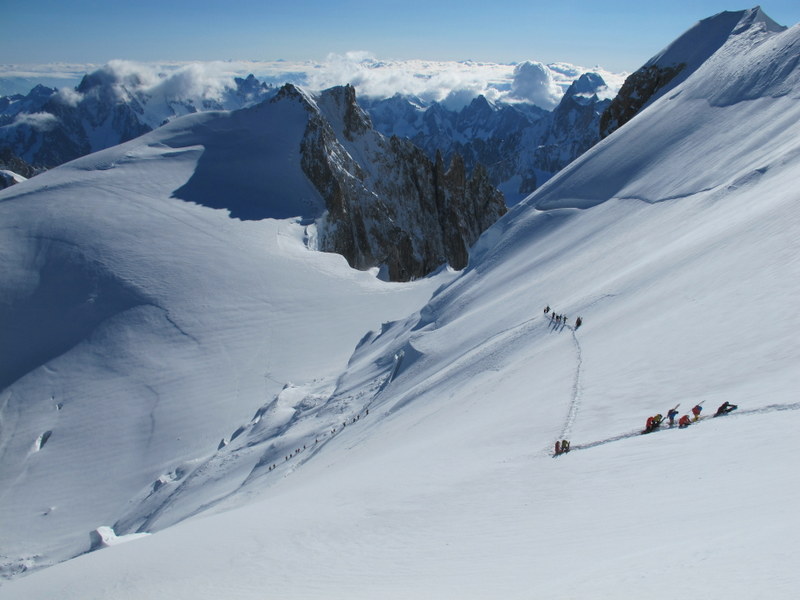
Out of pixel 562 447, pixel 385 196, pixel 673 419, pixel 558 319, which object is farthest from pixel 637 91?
pixel 562 447

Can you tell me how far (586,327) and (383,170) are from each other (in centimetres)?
7094

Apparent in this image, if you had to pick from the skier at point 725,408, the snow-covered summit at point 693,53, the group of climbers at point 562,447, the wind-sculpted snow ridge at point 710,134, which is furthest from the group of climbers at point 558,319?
the snow-covered summit at point 693,53

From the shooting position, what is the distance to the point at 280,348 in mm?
39250

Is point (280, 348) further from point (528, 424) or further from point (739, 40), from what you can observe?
point (739, 40)

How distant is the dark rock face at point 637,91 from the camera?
4947cm

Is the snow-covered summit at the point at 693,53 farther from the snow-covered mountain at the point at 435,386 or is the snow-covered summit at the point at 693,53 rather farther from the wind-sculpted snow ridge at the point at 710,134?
the snow-covered mountain at the point at 435,386

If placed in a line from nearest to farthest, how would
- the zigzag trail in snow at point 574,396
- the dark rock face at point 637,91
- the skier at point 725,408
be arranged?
the skier at point 725,408
the zigzag trail in snow at point 574,396
the dark rock face at point 637,91

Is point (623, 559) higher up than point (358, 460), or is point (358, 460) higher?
point (623, 559)

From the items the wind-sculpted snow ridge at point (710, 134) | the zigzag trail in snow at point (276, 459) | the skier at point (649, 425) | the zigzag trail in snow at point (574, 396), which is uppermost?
the wind-sculpted snow ridge at point (710, 134)

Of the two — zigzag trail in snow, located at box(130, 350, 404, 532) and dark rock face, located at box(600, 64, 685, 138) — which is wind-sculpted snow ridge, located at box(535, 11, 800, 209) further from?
zigzag trail in snow, located at box(130, 350, 404, 532)

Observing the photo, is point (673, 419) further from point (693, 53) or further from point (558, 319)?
point (693, 53)

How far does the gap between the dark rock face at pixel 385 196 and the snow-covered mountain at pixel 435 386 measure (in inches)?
414

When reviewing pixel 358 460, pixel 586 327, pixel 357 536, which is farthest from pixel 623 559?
pixel 586 327

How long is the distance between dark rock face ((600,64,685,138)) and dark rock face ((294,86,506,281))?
30.1m
